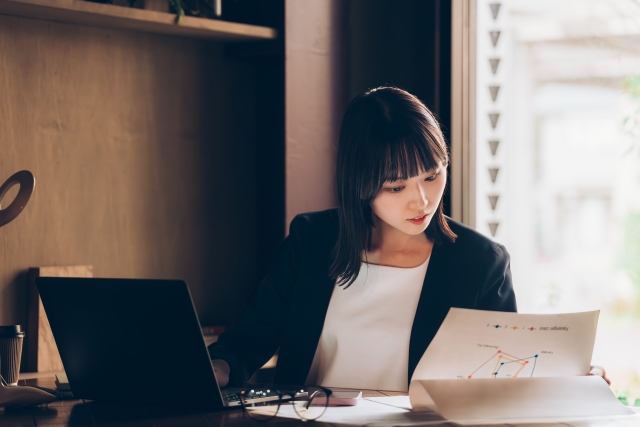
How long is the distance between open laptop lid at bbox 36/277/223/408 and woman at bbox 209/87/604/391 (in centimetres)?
37

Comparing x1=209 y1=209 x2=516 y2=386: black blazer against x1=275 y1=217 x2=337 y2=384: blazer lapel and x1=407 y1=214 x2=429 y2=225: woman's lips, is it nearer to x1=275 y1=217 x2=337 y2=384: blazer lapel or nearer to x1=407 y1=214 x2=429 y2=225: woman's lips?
x1=275 y1=217 x2=337 y2=384: blazer lapel

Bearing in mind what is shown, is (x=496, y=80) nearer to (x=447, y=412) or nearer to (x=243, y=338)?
(x=243, y=338)

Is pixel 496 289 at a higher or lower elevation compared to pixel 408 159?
lower

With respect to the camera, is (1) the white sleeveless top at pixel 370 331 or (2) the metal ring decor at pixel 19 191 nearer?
(2) the metal ring decor at pixel 19 191

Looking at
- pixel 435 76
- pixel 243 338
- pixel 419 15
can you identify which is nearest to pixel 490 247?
pixel 243 338

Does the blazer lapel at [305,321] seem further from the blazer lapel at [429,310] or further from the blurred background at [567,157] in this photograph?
the blurred background at [567,157]

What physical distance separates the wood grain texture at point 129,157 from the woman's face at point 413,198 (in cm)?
104

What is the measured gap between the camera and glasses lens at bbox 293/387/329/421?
1143mm

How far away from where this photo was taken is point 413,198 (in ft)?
5.18

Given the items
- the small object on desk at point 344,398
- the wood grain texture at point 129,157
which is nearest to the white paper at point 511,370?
the small object on desk at point 344,398

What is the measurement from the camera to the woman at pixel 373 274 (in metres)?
1.60

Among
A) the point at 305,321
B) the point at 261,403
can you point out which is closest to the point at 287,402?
the point at 261,403

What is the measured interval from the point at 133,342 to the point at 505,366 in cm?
60

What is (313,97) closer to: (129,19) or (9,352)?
(129,19)
